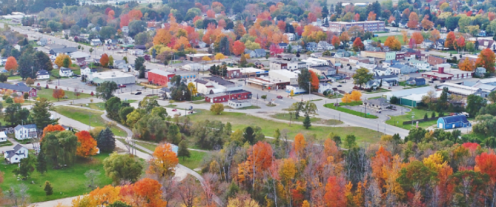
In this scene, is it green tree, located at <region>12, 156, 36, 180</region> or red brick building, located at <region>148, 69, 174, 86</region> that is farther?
red brick building, located at <region>148, 69, 174, 86</region>

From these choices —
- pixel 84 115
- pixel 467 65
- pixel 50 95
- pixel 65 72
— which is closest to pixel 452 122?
pixel 467 65

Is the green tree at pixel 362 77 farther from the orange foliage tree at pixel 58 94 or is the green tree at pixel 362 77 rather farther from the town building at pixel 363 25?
the town building at pixel 363 25

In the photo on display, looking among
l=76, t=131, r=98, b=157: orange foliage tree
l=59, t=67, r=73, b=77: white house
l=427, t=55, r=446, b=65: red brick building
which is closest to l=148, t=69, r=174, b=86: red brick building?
l=59, t=67, r=73, b=77: white house

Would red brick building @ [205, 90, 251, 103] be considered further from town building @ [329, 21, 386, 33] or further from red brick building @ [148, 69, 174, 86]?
town building @ [329, 21, 386, 33]

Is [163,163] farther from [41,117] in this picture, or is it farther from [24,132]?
[41,117]

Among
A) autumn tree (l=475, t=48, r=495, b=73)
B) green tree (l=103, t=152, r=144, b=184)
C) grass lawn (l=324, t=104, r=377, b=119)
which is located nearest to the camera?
green tree (l=103, t=152, r=144, b=184)

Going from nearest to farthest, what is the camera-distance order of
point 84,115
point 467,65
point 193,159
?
point 193,159
point 84,115
point 467,65

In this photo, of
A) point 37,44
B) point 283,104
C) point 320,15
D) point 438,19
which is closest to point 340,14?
point 320,15
